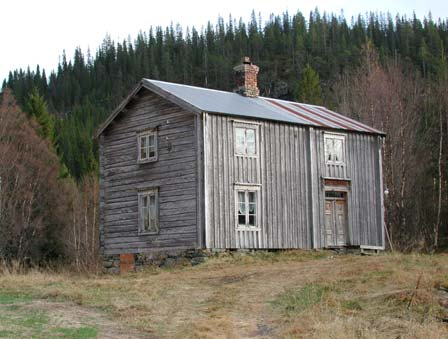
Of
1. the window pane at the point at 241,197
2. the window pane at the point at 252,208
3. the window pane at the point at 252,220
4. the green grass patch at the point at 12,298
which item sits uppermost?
the window pane at the point at 241,197

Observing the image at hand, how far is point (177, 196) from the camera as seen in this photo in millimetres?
27734

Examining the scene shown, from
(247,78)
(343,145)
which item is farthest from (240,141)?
(247,78)

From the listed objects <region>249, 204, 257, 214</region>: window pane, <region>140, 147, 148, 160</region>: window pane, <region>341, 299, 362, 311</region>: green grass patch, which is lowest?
<region>341, 299, 362, 311</region>: green grass patch

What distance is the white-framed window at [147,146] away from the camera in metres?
29.0

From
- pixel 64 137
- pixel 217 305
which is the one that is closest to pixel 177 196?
pixel 217 305

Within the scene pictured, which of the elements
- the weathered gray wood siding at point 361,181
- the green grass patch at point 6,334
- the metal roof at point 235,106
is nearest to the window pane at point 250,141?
the metal roof at point 235,106

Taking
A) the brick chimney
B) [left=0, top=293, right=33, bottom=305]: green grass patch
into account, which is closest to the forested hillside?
the brick chimney

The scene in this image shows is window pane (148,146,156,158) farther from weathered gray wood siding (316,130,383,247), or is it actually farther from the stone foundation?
weathered gray wood siding (316,130,383,247)

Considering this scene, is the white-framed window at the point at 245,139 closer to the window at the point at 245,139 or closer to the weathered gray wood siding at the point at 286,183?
the window at the point at 245,139

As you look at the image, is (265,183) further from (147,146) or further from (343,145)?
(147,146)

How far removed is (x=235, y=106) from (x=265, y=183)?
128 inches

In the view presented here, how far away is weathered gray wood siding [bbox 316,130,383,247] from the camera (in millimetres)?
30734

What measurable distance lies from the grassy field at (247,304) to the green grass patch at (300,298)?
0.03 m

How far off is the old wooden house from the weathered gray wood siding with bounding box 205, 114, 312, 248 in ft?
0.13
